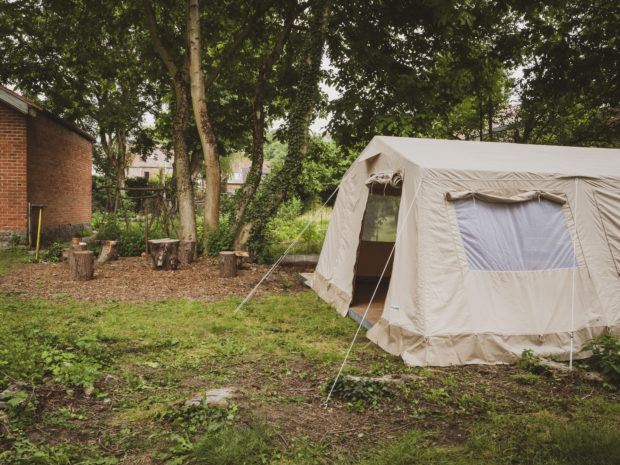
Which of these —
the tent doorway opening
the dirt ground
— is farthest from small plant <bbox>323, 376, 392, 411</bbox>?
the dirt ground

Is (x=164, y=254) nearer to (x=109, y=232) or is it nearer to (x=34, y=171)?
(x=109, y=232)

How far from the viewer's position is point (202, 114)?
959cm

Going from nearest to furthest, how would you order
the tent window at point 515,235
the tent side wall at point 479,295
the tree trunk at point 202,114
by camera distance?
the tent side wall at point 479,295 → the tent window at point 515,235 → the tree trunk at point 202,114

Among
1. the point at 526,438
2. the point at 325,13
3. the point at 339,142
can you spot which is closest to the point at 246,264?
the point at 339,142

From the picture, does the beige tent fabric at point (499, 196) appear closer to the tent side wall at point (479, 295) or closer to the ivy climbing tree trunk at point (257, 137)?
the tent side wall at point (479, 295)

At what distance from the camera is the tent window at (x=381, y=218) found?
7.72 meters

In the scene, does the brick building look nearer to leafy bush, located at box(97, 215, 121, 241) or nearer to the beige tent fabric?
leafy bush, located at box(97, 215, 121, 241)

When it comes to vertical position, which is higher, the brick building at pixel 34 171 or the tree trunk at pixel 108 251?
the brick building at pixel 34 171

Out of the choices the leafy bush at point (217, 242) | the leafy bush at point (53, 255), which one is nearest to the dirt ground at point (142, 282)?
the leafy bush at point (53, 255)

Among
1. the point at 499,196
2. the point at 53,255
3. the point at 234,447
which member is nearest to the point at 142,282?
the point at 53,255

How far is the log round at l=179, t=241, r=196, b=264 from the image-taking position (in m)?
9.27

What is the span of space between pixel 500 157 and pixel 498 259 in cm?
144

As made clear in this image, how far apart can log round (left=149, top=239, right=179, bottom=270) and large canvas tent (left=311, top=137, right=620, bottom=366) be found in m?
5.12

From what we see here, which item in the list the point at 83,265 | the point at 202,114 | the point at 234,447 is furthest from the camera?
the point at 202,114
